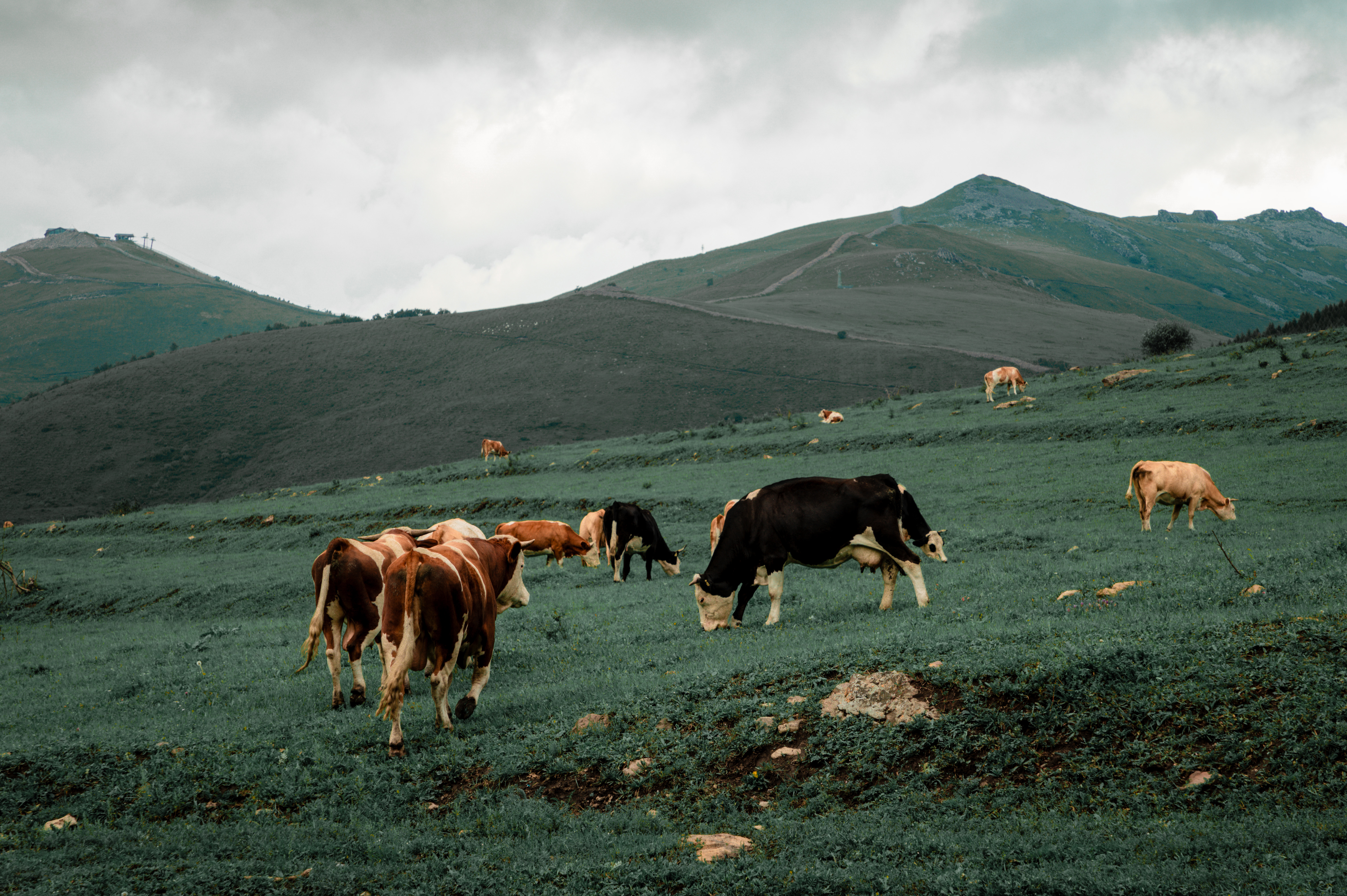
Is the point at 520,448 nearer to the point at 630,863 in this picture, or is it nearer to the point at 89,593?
the point at 89,593

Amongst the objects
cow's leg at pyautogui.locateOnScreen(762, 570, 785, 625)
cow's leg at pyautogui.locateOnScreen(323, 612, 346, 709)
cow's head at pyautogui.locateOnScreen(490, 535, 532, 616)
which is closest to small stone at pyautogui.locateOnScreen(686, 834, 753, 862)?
cow's head at pyautogui.locateOnScreen(490, 535, 532, 616)

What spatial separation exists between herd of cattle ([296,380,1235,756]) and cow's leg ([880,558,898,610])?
0.02 metres

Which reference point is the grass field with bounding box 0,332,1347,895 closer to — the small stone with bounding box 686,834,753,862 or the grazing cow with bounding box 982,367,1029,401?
the small stone with bounding box 686,834,753,862

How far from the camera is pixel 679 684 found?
9.36 metres

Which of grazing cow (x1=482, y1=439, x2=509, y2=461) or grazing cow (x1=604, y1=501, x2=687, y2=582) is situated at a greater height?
grazing cow (x1=482, y1=439, x2=509, y2=461)

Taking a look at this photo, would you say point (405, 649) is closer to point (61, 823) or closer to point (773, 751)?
point (61, 823)

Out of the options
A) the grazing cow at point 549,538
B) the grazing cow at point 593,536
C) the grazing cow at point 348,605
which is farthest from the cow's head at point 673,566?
the grazing cow at point 348,605

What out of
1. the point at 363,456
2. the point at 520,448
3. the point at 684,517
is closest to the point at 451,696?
the point at 684,517

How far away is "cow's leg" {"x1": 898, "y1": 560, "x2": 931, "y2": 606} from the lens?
12.5 metres

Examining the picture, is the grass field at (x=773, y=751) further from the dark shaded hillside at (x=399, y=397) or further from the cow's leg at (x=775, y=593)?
the dark shaded hillside at (x=399, y=397)

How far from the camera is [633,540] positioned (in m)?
21.0

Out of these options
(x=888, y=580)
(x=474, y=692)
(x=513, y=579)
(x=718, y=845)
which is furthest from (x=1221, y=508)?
(x=718, y=845)

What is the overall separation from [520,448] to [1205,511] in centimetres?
5994

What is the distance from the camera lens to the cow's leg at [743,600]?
1327 centimetres
